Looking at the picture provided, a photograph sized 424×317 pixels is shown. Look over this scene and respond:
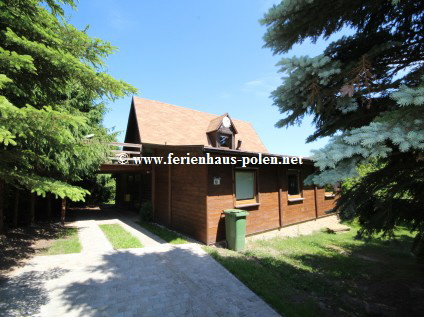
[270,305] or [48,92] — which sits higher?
[48,92]

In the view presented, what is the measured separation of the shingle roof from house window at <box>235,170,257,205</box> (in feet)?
18.7

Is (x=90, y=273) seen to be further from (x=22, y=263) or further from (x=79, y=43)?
(x=79, y=43)

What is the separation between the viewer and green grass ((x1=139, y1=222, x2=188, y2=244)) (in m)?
8.61

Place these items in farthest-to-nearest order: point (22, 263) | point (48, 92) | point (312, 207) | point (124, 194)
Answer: point (124, 194), point (312, 207), point (22, 263), point (48, 92)

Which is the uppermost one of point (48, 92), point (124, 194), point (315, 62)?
point (48, 92)

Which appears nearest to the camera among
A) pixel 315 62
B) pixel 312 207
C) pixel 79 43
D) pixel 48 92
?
pixel 315 62

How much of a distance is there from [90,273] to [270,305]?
4383mm

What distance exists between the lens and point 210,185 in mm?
8289

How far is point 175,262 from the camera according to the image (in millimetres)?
6500

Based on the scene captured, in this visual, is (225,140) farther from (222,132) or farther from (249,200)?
(249,200)

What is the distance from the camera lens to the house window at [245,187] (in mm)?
9305

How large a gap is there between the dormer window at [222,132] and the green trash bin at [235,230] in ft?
24.7

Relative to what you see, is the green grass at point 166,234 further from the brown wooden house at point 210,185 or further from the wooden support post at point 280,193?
the wooden support post at point 280,193

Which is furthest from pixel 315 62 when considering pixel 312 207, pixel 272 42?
pixel 312 207
